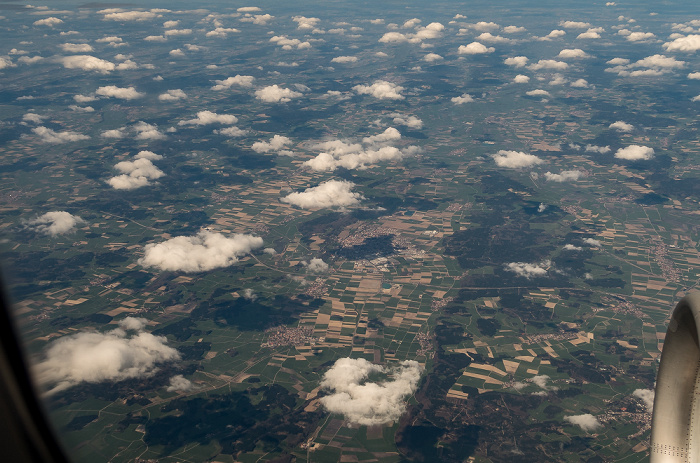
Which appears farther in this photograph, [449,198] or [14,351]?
[449,198]

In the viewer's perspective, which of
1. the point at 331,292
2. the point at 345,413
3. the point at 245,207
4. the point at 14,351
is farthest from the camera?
the point at 245,207

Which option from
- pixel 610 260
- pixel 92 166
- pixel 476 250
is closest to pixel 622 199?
pixel 610 260

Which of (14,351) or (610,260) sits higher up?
(14,351)

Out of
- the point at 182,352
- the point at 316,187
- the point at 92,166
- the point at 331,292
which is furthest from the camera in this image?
the point at 92,166

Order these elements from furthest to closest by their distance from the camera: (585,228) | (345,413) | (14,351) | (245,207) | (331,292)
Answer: (245,207), (585,228), (331,292), (345,413), (14,351)

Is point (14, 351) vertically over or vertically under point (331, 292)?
over

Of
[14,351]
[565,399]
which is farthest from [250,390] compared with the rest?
[14,351]

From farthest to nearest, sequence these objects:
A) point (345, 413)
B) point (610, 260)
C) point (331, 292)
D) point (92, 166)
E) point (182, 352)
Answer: point (92, 166) → point (610, 260) → point (331, 292) → point (182, 352) → point (345, 413)

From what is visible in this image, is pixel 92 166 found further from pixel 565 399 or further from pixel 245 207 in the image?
pixel 565 399

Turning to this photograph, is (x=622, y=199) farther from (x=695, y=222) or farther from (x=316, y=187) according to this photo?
(x=316, y=187)
